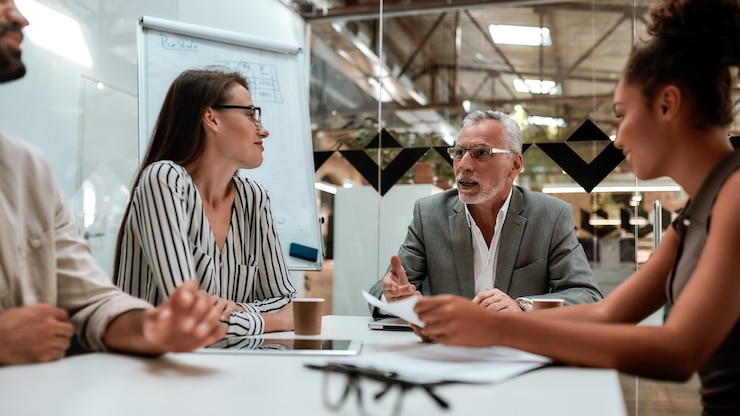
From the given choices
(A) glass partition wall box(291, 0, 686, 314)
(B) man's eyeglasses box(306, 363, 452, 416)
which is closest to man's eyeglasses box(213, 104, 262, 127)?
(B) man's eyeglasses box(306, 363, 452, 416)

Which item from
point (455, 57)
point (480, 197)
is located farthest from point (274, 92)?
point (455, 57)

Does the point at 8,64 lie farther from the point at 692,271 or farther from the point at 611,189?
the point at 611,189

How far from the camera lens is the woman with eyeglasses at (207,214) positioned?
1.82 metres

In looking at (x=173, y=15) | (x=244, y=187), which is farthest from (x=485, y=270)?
(x=173, y=15)

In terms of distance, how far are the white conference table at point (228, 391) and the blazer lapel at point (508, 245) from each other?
4.66 feet

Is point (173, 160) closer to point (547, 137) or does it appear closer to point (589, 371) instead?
point (589, 371)

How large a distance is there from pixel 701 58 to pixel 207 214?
1486 mm

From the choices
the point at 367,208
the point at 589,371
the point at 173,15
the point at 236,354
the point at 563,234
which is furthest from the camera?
the point at 367,208

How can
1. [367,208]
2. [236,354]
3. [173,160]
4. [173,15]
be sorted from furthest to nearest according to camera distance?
[367,208] < [173,15] < [173,160] < [236,354]

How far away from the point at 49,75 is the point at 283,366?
2235 millimetres

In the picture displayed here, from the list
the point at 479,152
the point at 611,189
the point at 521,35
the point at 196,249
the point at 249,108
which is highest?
the point at 521,35

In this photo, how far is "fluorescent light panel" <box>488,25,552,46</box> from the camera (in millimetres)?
4277

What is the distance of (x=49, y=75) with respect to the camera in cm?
279

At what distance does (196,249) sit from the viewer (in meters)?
1.94
